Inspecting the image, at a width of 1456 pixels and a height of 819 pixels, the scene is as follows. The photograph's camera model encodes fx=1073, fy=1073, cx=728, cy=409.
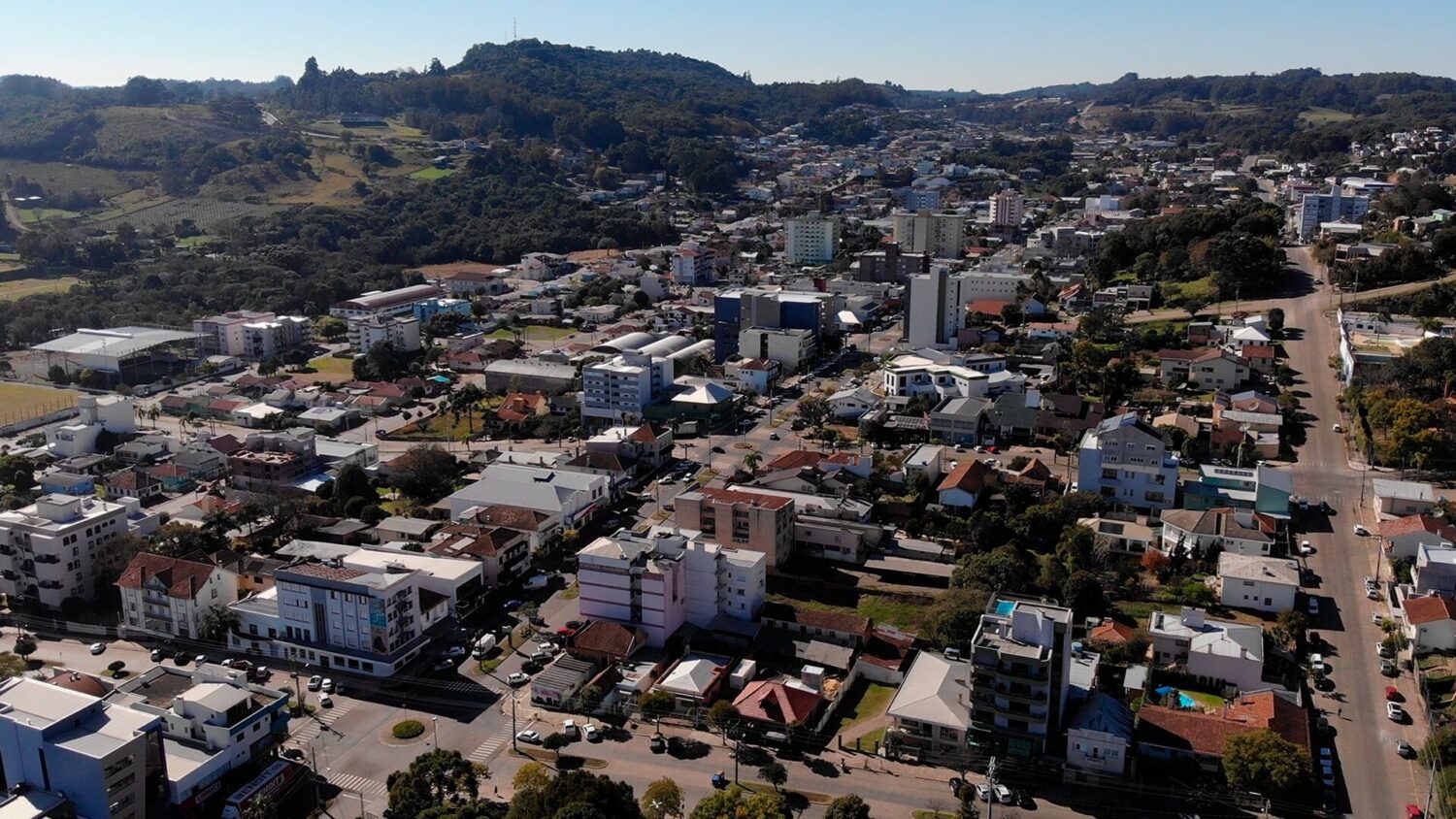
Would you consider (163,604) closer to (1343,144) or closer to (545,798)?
(545,798)

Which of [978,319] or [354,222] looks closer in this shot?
[978,319]

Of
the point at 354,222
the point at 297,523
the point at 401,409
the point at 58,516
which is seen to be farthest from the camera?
the point at 354,222

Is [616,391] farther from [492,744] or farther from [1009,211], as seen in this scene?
[1009,211]

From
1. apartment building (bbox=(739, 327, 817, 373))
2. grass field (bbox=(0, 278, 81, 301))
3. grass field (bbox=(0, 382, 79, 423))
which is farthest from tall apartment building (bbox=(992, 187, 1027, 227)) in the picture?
grass field (bbox=(0, 278, 81, 301))

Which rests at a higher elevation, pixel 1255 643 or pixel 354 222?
pixel 354 222

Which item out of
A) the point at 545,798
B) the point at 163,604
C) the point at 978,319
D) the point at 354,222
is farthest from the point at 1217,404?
the point at 354,222

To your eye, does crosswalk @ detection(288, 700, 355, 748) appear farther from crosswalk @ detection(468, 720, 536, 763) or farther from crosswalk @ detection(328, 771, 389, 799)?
crosswalk @ detection(468, 720, 536, 763)

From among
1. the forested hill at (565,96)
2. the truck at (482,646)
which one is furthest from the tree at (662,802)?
the forested hill at (565,96)

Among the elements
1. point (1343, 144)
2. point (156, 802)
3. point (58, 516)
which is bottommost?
point (156, 802)
